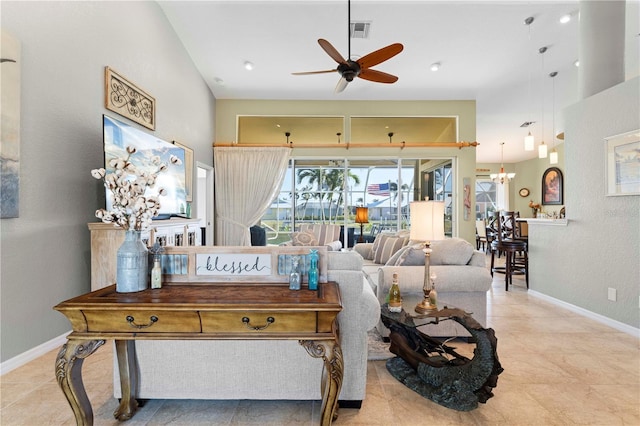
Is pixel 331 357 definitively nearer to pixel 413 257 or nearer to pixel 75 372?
pixel 75 372

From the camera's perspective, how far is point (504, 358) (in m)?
2.37

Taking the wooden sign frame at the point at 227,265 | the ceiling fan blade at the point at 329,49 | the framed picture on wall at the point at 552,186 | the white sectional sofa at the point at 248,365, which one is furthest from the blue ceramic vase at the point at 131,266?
the framed picture on wall at the point at 552,186

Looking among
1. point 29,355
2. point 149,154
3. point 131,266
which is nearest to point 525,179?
point 149,154

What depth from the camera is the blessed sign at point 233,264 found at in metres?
1.66

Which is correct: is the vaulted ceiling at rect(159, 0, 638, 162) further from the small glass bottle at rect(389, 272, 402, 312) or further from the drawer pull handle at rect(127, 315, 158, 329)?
the drawer pull handle at rect(127, 315, 158, 329)

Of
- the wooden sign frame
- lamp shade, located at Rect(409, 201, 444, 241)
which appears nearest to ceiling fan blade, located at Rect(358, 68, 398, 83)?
lamp shade, located at Rect(409, 201, 444, 241)

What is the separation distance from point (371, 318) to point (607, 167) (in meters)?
3.14

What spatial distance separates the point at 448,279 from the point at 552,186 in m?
8.42

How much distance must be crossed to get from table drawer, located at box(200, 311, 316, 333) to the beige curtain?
15.9ft

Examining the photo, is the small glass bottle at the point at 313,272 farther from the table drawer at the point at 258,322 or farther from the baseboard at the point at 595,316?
the baseboard at the point at 595,316

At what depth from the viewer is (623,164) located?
2945 millimetres

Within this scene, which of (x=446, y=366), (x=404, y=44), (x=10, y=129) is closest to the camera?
(x=446, y=366)

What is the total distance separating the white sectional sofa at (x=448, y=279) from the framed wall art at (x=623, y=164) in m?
1.58

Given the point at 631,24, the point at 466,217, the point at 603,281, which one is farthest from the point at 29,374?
the point at 631,24
